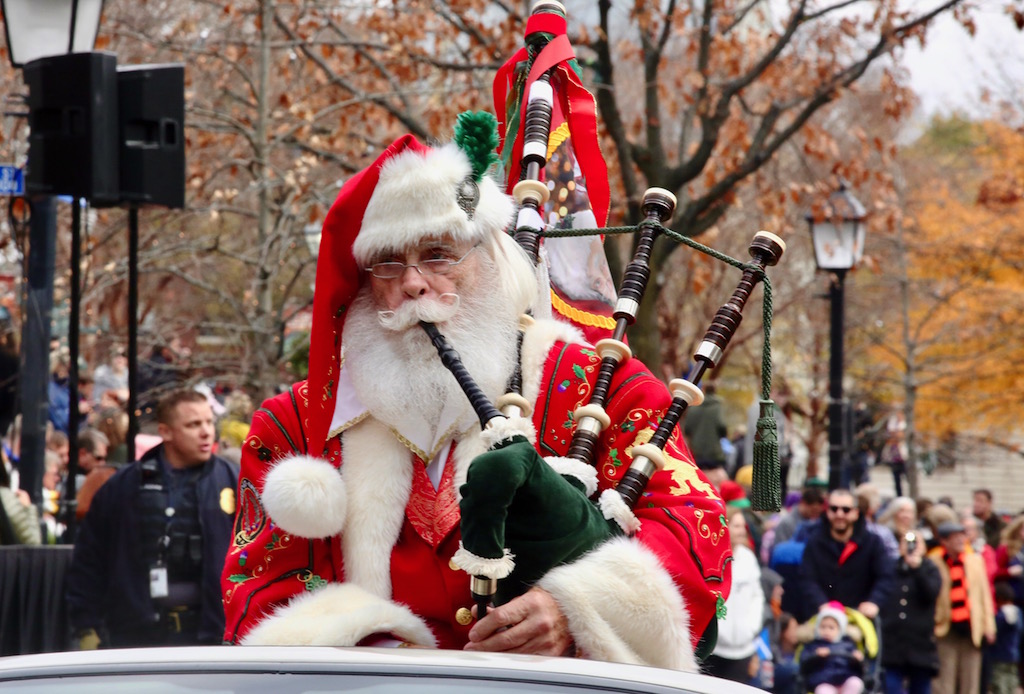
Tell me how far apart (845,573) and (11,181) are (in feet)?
17.8

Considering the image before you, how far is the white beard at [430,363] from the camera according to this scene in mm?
3359

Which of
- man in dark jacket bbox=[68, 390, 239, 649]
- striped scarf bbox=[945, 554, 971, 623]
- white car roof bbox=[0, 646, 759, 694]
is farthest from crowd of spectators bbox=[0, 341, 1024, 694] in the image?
white car roof bbox=[0, 646, 759, 694]

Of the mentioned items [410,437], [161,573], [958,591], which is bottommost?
[958,591]

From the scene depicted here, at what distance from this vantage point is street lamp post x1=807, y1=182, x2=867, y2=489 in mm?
11938

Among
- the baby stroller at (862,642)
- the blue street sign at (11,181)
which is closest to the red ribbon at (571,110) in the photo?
the blue street sign at (11,181)

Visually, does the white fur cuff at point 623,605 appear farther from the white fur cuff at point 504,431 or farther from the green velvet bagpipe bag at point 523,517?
the white fur cuff at point 504,431

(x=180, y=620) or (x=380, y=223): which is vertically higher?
(x=380, y=223)

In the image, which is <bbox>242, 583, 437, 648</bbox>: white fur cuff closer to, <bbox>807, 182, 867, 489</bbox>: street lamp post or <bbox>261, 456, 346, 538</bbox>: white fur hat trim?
<bbox>261, 456, 346, 538</bbox>: white fur hat trim

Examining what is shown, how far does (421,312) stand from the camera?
3.33m

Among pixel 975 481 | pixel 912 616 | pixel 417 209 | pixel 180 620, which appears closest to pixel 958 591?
pixel 912 616

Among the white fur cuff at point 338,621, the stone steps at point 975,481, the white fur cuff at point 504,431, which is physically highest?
the white fur cuff at point 504,431

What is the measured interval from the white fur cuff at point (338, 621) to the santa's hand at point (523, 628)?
10.1 inches

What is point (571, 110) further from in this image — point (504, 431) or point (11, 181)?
point (11, 181)

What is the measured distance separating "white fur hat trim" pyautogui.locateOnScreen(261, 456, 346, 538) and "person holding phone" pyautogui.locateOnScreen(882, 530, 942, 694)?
742cm
